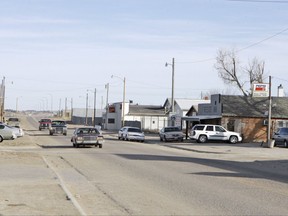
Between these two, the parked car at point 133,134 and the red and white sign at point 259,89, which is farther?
the parked car at point 133,134

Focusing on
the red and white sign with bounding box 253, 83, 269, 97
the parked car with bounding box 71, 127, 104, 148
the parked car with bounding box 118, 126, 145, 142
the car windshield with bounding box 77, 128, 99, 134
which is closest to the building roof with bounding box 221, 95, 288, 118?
the red and white sign with bounding box 253, 83, 269, 97

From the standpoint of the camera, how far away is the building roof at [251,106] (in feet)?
184

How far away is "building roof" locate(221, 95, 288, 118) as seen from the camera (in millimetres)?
56219

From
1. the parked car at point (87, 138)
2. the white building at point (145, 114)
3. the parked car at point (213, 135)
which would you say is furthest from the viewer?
the white building at point (145, 114)

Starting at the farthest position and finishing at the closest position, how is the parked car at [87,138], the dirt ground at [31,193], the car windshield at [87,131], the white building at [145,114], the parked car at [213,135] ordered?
the white building at [145,114], the parked car at [213,135], the car windshield at [87,131], the parked car at [87,138], the dirt ground at [31,193]

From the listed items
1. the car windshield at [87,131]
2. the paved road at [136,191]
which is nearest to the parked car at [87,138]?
the car windshield at [87,131]

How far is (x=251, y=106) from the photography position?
57.8 metres

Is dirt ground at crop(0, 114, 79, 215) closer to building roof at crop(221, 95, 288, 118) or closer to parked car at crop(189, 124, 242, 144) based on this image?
parked car at crop(189, 124, 242, 144)

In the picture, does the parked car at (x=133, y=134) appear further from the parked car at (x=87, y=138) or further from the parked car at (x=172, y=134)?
the parked car at (x=87, y=138)

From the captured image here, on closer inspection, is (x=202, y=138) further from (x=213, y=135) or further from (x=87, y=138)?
(x=87, y=138)

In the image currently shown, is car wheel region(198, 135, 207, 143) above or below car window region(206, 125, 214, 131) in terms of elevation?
below

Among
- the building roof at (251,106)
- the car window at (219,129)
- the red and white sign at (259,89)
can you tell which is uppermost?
the red and white sign at (259,89)

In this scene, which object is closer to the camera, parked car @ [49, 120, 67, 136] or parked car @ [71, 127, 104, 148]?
parked car @ [71, 127, 104, 148]

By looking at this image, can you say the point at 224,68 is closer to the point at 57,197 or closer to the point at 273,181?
the point at 273,181
